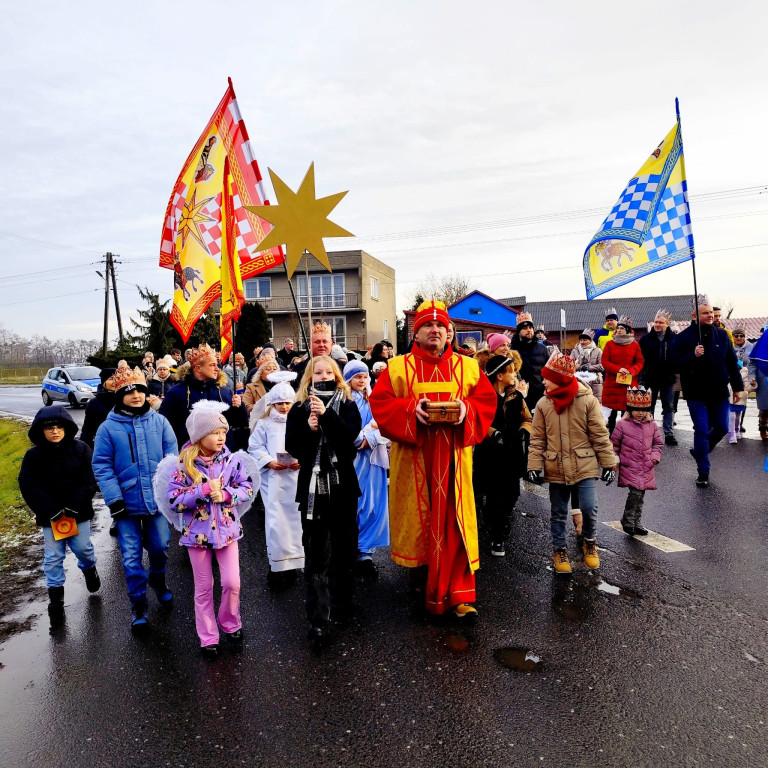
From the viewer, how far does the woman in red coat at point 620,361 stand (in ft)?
32.9

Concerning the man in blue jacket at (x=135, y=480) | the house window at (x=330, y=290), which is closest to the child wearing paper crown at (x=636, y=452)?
the man in blue jacket at (x=135, y=480)

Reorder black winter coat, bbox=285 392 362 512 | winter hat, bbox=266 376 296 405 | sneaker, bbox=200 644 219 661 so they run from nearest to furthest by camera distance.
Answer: sneaker, bbox=200 644 219 661 → black winter coat, bbox=285 392 362 512 → winter hat, bbox=266 376 296 405

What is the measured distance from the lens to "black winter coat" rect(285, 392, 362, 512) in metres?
4.21

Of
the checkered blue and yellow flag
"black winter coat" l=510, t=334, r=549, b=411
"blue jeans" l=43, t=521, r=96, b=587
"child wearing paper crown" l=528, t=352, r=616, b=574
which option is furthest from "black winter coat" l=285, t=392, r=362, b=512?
the checkered blue and yellow flag

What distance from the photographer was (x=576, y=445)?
5.08 meters

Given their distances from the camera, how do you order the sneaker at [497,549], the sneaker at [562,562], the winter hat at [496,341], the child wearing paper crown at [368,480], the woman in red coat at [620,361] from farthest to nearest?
1. the woman in red coat at [620,361]
2. the winter hat at [496,341]
3. the sneaker at [497,549]
4. the child wearing paper crown at [368,480]
5. the sneaker at [562,562]

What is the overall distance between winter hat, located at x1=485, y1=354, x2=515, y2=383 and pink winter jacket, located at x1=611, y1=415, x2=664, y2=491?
1.27 meters

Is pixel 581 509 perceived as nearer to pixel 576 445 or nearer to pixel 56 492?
pixel 576 445

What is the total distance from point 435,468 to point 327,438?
772 millimetres

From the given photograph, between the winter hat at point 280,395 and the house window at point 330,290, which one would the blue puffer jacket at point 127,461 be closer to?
the winter hat at point 280,395

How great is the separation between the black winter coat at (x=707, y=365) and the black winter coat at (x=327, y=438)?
17.7 feet

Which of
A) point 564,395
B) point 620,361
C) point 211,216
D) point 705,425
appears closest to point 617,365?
point 620,361

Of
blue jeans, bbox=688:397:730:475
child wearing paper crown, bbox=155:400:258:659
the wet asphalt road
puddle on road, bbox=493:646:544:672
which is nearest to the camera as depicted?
the wet asphalt road

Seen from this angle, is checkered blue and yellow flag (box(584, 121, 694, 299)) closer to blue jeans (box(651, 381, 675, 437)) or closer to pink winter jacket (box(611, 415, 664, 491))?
blue jeans (box(651, 381, 675, 437))
